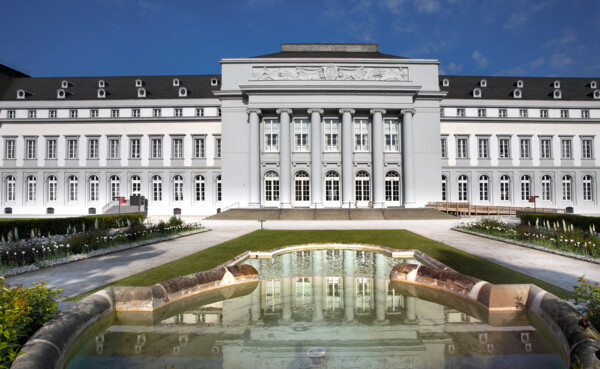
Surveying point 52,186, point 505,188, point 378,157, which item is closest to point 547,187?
point 505,188

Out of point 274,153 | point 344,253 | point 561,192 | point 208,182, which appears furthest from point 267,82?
point 561,192

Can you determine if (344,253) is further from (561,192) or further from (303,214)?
(561,192)

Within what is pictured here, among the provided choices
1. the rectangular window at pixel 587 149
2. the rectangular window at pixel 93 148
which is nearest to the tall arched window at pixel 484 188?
the rectangular window at pixel 587 149

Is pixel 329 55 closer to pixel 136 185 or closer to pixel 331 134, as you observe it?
pixel 331 134

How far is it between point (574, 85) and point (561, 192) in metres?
15.3

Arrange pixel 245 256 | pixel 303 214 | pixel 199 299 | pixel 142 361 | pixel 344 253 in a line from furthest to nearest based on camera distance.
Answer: pixel 303 214
pixel 344 253
pixel 245 256
pixel 199 299
pixel 142 361

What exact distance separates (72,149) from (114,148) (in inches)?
201

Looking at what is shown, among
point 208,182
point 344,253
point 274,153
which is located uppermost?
point 274,153

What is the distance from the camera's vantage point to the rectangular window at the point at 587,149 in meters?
40.5

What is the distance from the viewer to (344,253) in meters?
11.8

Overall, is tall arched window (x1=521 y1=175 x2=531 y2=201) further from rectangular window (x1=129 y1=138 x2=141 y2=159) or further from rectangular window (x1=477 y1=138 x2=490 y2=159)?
rectangular window (x1=129 y1=138 x2=141 y2=159)

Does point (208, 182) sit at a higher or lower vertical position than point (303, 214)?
higher

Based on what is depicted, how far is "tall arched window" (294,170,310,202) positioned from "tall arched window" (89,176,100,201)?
24.0 metres

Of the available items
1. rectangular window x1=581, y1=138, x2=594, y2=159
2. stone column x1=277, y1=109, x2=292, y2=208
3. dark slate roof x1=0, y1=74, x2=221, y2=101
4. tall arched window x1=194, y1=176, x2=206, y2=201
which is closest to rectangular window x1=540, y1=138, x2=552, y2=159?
rectangular window x1=581, y1=138, x2=594, y2=159
